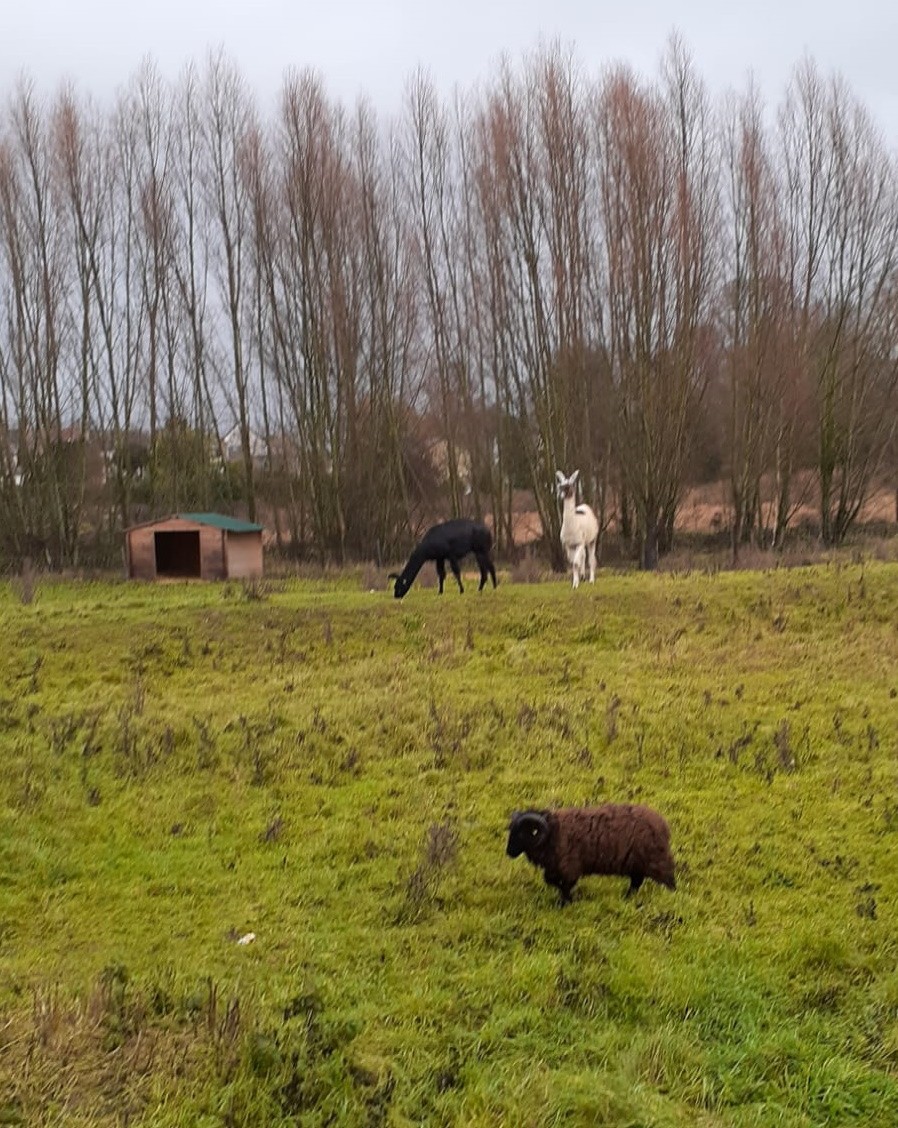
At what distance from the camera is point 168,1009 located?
3910 mm

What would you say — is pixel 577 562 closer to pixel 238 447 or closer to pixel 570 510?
pixel 570 510

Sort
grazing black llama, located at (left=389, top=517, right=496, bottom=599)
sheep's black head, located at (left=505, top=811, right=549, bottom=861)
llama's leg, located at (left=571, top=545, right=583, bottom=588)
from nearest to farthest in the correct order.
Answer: sheep's black head, located at (left=505, top=811, right=549, bottom=861) < grazing black llama, located at (left=389, top=517, right=496, bottom=599) < llama's leg, located at (left=571, top=545, right=583, bottom=588)

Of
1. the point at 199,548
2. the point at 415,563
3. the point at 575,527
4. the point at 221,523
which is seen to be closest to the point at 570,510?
the point at 575,527

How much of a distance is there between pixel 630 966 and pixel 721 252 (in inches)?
884

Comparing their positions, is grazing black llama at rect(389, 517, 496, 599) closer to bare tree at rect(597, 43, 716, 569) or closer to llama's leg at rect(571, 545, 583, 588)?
llama's leg at rect(571, 545, 583, 588)

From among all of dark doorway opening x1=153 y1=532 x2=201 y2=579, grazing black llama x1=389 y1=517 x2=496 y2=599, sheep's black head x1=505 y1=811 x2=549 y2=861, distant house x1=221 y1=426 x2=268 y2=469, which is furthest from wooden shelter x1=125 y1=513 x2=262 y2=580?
sheep's black head x1=505 y1=811 x2=549 y2=861

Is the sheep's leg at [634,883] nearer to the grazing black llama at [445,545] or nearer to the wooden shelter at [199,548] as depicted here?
the grazing black llama at [445,545]

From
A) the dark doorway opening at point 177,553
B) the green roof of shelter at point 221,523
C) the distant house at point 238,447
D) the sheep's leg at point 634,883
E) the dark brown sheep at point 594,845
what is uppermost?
the distant house at point 238,447

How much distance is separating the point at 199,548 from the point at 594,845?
1388 cm

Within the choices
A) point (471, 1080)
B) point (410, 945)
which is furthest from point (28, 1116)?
point (410, 945)

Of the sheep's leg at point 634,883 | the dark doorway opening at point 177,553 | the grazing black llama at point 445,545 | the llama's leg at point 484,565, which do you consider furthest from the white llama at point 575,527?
the sheep's leg at point 634,883

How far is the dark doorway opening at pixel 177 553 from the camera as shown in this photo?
18.1m

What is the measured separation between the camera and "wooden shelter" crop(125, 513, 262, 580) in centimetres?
1650

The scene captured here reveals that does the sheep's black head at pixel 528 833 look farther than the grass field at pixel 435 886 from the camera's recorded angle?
Yes
